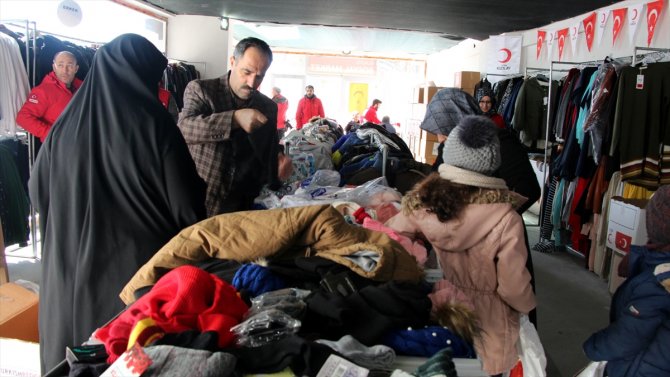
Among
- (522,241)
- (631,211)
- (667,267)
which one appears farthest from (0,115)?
(631,211)

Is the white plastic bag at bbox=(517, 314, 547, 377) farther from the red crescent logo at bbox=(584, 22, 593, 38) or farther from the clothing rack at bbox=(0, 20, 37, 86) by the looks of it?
the red crescent logo at bbox=(584, 22, 593, 38)

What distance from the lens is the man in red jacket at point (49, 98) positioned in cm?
414

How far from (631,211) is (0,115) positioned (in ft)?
16.6

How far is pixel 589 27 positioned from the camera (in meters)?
6.17

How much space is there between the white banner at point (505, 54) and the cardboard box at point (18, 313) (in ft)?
25.3

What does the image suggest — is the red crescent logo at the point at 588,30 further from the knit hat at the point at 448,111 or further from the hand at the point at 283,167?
the hand at the point at 283,167

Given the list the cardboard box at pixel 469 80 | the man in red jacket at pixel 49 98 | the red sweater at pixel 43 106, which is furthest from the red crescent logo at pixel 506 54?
the red sweater at pixel 43 106

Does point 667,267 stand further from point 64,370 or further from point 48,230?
point 48,230

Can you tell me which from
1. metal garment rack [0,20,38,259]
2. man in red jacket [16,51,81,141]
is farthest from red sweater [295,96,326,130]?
metal garment rack [0,20,38,259]

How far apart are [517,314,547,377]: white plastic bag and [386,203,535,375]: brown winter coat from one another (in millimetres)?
22

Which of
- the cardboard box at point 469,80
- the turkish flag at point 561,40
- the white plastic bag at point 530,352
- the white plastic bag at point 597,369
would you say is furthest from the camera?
the cardboard box at point 469,80

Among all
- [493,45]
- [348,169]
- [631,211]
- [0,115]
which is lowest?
[631,211]

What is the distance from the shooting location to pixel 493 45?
28.3 feet

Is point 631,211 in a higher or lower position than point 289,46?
lower
